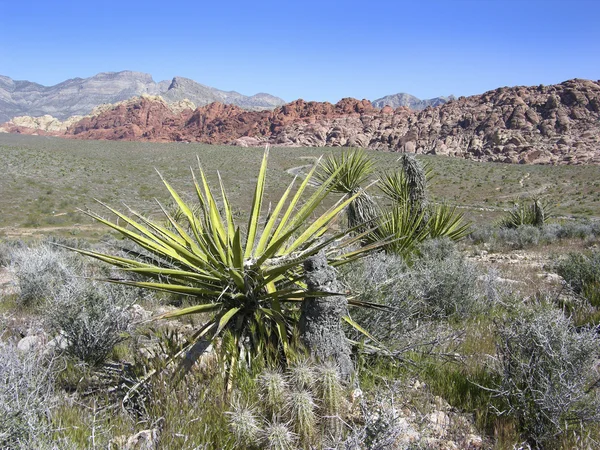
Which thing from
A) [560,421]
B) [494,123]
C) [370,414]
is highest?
[494,123]

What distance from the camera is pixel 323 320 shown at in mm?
2754

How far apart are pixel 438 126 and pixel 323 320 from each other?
283 ft

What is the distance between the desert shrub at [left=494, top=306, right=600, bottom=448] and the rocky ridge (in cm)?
5032

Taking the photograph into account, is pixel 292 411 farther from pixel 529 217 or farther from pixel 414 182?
pixel 529 217

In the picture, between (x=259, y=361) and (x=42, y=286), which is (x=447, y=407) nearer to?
(x=259, y=361)

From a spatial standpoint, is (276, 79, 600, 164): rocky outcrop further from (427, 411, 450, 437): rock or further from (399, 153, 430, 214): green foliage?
(427, 411, 450, 437): rock

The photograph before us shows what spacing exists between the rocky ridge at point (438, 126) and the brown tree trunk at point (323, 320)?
50.5 m

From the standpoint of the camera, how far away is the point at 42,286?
18.3 ft

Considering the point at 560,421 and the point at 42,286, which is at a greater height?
the point at 560,421

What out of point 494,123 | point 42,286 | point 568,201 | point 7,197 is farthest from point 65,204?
point 494,123

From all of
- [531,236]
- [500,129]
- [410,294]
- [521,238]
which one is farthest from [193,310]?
[500,129]

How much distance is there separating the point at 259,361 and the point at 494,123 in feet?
270

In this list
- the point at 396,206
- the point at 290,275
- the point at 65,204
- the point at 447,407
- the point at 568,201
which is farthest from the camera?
the point at 568,201

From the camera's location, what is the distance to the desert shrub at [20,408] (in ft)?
6.24
